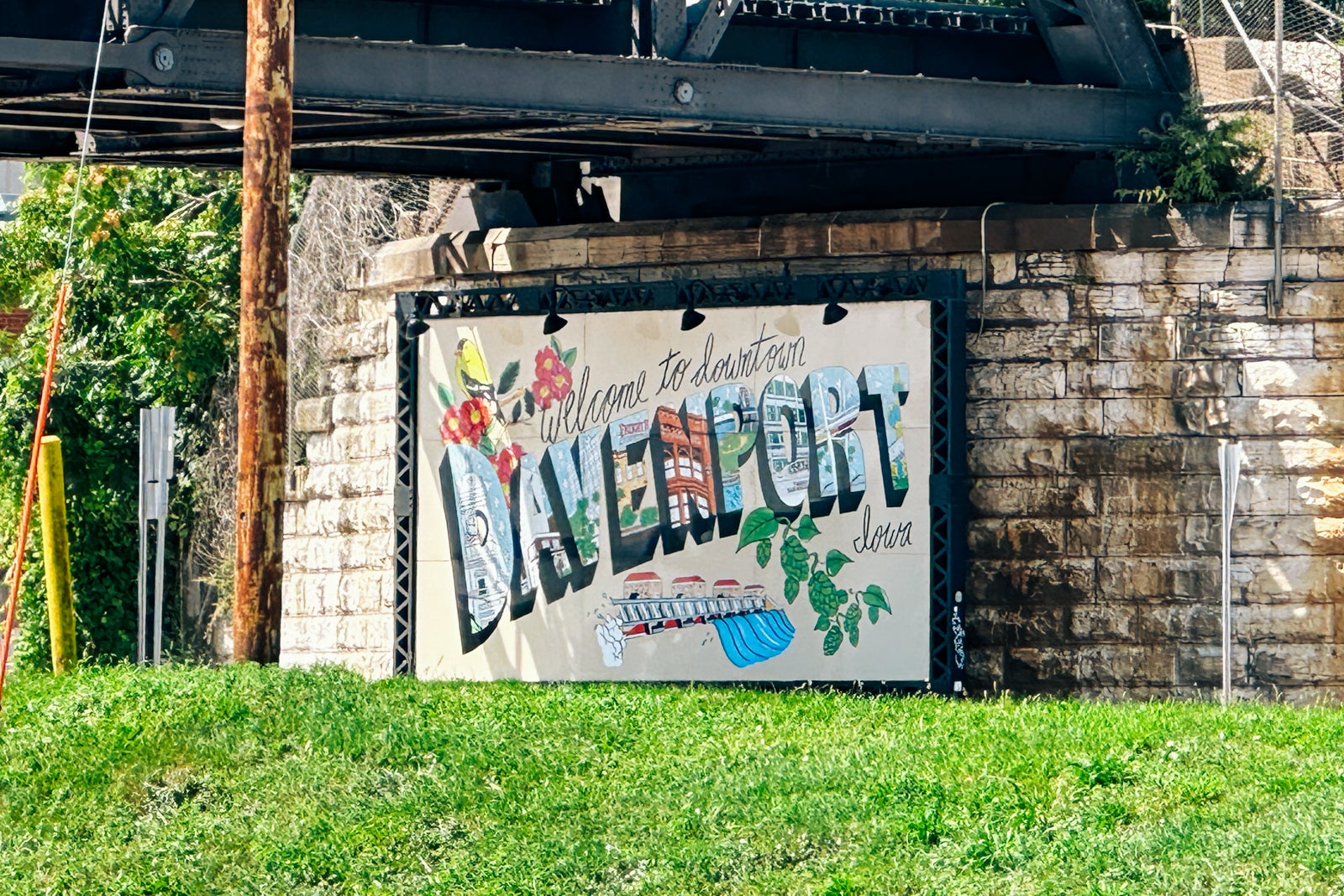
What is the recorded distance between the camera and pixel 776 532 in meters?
16.2

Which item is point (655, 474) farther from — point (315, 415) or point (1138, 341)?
point (315, 415)

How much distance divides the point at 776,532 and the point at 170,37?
6230mm

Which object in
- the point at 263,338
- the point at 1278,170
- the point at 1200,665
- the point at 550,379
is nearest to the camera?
the point at 263,338

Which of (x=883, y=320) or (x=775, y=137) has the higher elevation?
(x=775, y=137)

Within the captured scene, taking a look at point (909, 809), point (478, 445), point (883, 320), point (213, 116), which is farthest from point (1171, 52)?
point (909, 809)

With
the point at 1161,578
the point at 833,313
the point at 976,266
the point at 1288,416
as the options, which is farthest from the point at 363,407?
the point at 1288,416

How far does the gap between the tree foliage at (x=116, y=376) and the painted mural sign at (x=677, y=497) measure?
8.06 meters

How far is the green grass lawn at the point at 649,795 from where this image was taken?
358 inches

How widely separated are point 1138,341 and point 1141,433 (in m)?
0.76

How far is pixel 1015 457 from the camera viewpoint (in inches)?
631

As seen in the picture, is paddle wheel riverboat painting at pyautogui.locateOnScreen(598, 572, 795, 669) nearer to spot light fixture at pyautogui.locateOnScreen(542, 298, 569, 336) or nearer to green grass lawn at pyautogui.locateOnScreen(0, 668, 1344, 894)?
spot light fixture at pyautogui.locateOnScreen(542, 298, 569, 336)

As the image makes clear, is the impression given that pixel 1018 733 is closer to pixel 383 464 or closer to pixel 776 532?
pixel 776 532

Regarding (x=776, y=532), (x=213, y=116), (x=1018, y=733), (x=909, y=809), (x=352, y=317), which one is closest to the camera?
(x=909, y=809)

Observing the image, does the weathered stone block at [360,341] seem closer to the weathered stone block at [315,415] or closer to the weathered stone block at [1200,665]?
the weathered stone block at [315,415]
